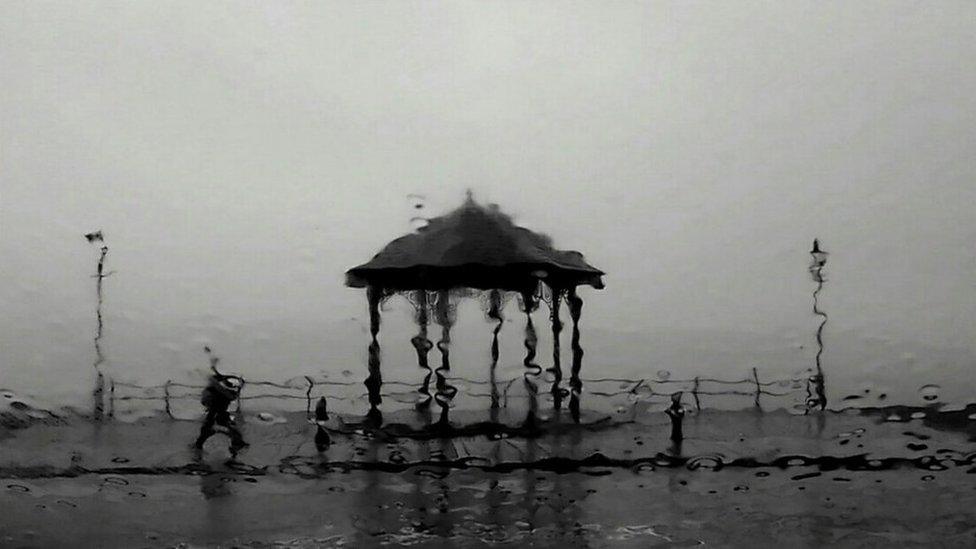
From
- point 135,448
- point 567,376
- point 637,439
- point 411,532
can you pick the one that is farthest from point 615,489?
point 135,448

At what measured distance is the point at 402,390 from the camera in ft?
13.1

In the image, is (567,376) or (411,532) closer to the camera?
(411,532)

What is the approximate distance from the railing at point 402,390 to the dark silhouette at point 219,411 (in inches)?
1.5

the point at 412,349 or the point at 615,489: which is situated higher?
the point at 412,349

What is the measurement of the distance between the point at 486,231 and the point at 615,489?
121 cm

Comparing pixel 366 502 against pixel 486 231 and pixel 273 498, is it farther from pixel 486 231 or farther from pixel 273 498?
pixel 486 231

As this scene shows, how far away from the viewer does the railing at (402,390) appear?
3.95m

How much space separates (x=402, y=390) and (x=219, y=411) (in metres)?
0.77

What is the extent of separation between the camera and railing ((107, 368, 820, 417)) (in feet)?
13.0

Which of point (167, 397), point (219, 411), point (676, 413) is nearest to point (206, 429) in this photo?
point (219, 411)

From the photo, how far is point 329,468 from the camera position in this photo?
396 centimetres

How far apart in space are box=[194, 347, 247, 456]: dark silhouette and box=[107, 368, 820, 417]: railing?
0.12ft

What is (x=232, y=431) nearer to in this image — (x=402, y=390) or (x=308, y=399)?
(x=308, y=399)

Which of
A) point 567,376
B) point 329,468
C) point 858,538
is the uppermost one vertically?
point 567,376
